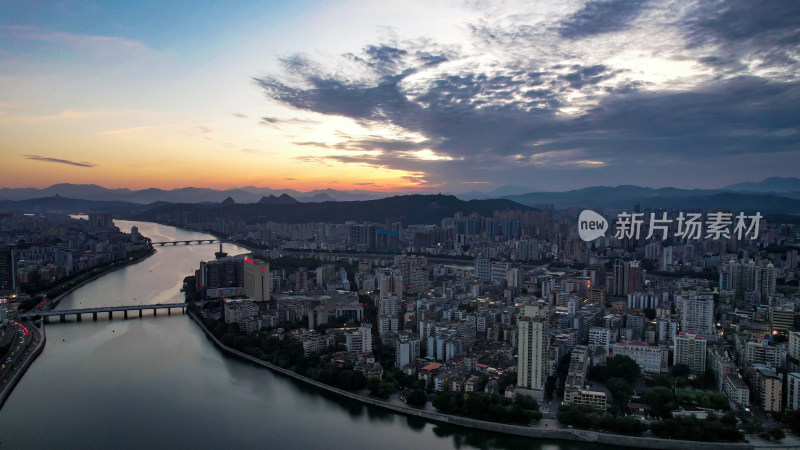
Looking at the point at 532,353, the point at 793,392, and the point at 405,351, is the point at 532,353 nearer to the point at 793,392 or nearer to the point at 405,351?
the point at 405,351

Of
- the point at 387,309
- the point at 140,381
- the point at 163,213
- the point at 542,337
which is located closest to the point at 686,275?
the point at 387,309

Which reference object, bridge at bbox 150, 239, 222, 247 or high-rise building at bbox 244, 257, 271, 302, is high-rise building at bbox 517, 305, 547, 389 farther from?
bridge at bbox 150, 239, 222, 247

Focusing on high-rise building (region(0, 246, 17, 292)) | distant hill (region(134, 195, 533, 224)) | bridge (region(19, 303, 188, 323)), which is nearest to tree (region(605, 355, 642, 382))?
bridge (region(19, 303, 188, 323))

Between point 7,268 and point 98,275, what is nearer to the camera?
point 7,268

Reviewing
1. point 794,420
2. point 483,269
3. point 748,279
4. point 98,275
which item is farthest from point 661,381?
point 98,275

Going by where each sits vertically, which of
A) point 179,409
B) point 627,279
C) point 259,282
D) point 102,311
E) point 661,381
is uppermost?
point 627,279

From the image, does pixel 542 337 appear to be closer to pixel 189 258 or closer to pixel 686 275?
pixel 686 275
